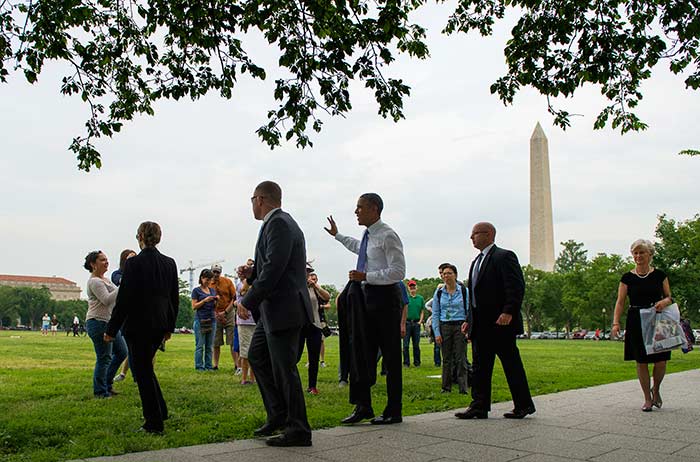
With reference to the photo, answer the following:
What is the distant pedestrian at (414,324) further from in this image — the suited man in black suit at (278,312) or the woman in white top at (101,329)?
the suited man in black suit at (278,312)

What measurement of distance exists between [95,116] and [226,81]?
1986 mm

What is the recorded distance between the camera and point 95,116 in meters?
9.36

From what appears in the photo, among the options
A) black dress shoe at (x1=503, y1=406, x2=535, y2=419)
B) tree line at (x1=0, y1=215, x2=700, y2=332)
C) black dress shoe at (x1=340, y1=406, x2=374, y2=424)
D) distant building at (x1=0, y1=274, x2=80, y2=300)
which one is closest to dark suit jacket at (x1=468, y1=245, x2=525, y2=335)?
black dress shoe at (x1=503, y1=406, x2=535, y2=419)

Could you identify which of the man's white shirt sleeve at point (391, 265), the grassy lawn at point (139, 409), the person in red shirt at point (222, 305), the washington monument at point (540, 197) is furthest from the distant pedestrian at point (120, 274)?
the washington monument at point (540, 197)

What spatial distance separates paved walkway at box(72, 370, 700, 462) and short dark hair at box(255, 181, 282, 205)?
6.77 ft

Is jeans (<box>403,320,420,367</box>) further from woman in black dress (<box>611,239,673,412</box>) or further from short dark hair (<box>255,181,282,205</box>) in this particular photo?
short dark hair (<box>255,181,282,205</box>)

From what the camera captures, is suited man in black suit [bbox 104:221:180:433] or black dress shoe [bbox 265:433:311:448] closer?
black dress shoe [bbox 265:433:311:448]

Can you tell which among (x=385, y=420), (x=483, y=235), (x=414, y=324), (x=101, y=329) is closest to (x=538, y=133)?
(x=414, y=324)

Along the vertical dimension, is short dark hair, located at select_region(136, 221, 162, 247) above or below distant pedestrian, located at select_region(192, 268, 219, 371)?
above

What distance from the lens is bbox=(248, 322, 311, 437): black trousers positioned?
5.41 metres

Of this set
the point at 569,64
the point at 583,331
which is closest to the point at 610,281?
the point at 583,331

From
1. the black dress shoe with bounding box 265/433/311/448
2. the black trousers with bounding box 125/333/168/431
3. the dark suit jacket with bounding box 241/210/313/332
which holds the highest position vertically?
the dark suit jacket with bounding box 241/210/313/332

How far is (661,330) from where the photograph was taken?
7.67 metres

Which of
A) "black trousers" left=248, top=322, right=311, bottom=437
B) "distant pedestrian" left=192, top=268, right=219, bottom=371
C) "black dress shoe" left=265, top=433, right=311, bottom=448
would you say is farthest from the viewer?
"distant pedestrian" left=192, top=268, right=219, bottom=371
